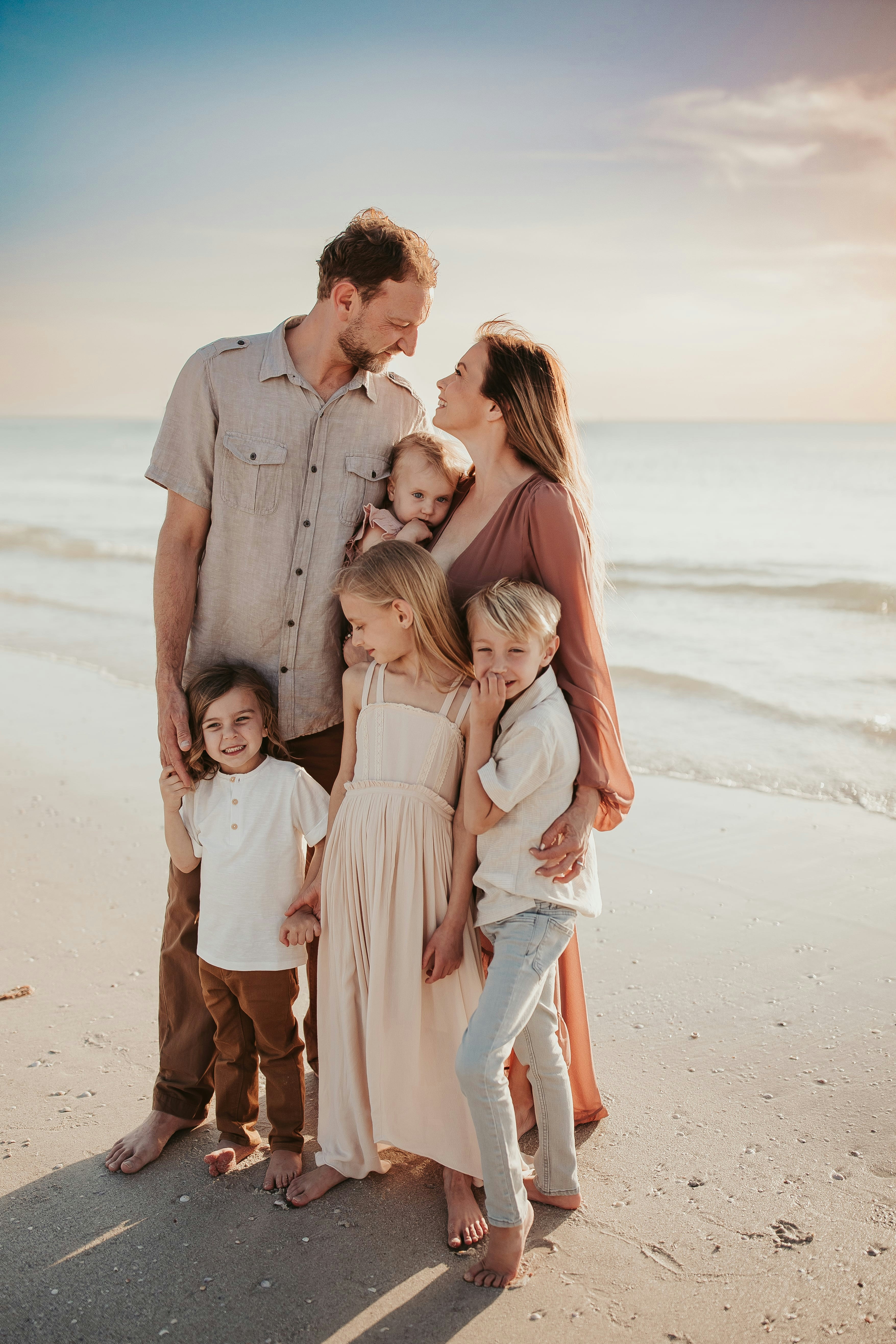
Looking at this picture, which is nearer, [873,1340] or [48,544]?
[873,1340]

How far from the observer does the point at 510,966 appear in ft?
7.58

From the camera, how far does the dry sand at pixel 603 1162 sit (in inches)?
86.0

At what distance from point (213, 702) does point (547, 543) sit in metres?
1.01

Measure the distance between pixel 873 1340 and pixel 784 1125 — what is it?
2.58ft

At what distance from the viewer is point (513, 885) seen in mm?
2367

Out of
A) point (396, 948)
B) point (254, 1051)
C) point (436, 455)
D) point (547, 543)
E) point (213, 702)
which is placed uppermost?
point (436, 455)

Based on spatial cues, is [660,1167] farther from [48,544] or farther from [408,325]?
[48,544]

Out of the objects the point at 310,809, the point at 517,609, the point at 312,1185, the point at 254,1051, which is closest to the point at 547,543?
the point at 517,609

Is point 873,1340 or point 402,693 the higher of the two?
point 402,693

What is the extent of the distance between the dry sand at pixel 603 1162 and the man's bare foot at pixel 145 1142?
1.3 inches

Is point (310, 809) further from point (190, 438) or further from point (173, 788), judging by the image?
point (190, 438)

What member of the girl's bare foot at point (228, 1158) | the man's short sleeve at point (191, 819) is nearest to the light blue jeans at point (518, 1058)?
the girl's bare foot at point (228, 1158)

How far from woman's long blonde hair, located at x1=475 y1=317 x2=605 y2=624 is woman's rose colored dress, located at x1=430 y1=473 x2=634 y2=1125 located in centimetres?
7

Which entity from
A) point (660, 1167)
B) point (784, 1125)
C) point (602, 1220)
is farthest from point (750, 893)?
point (602, 1220)
